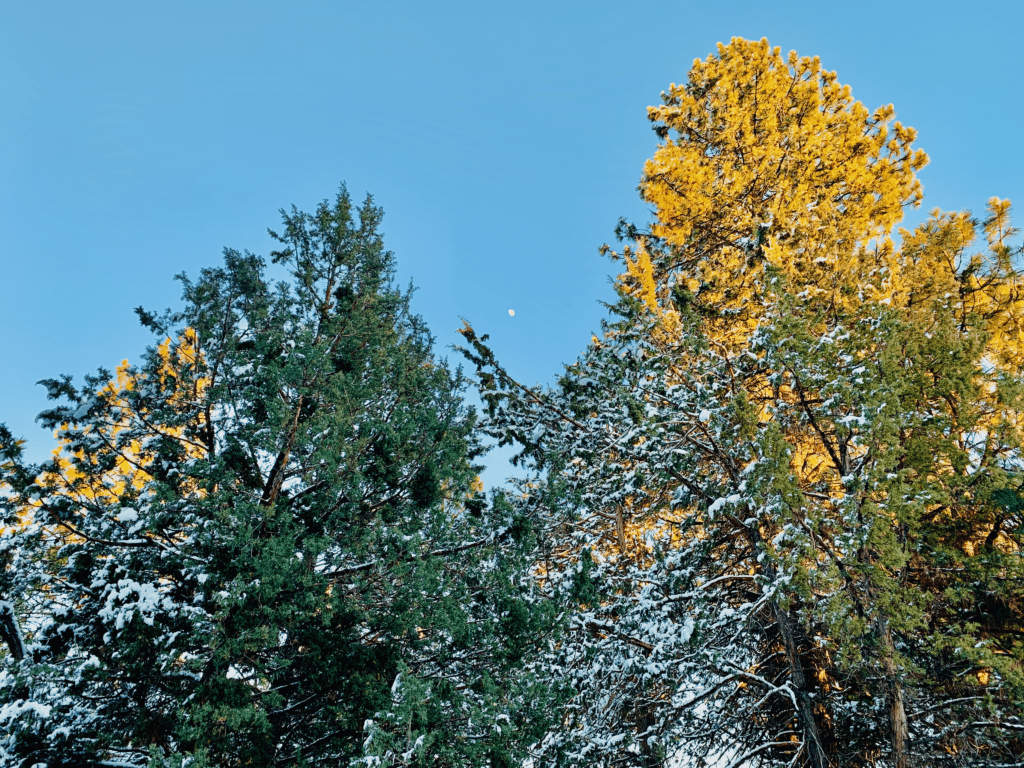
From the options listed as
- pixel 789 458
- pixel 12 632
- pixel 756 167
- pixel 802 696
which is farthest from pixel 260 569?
pixel 756 167

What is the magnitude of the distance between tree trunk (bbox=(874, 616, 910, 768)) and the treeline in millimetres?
20

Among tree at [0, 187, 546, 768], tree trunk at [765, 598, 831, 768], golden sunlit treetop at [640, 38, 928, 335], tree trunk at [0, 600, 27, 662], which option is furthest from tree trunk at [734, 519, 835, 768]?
tree trunk at [0, 600, 27, 662]

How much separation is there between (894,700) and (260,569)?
15.7ft

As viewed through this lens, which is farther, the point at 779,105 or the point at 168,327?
the point at 779,105

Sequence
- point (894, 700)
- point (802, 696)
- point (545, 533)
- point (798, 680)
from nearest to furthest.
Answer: point (894, 700), point (802, 696), point (798, 680), point (545, 533)

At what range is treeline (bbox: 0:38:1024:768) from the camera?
12.7 ft

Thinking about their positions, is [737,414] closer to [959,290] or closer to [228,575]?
[959,290]

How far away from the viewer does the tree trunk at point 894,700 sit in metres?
3.71

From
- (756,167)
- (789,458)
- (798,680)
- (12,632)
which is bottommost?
(798,680)

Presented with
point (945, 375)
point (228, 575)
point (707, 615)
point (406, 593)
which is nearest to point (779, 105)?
point (945, 375)

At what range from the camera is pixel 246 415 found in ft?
17.7

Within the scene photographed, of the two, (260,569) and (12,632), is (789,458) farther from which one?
(12,632)

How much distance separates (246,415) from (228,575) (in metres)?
1.58

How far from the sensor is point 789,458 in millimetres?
3965
